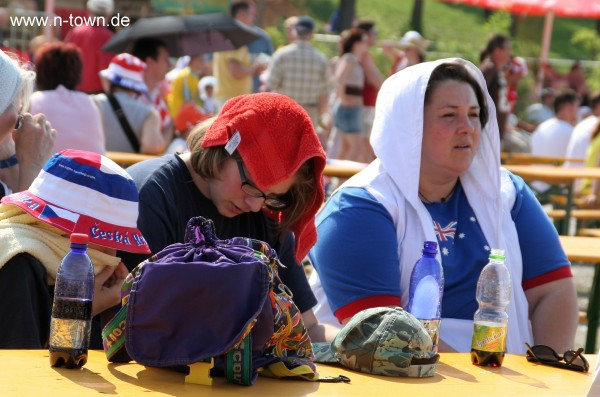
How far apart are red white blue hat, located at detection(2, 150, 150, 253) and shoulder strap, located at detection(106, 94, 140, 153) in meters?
4.37

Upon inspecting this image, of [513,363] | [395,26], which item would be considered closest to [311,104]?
[513,363]

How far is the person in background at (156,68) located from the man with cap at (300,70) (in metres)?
2.48

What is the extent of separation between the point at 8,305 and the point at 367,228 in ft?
4.45

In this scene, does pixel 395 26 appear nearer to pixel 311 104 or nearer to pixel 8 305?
pixel 311 104

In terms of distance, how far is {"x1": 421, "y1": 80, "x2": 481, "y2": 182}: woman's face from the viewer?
368 cm

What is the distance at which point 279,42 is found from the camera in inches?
838

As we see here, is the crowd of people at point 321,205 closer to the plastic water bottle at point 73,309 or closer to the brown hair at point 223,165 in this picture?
the brown hair at point 223,165

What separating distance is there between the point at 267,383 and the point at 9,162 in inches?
58.6

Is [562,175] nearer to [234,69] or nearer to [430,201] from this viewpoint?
[234,69]

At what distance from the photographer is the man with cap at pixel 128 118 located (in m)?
6.95

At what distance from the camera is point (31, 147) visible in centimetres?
349

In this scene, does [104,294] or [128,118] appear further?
[128,118]

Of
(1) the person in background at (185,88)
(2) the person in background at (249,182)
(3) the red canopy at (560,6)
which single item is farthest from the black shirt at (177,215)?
(3) the red canopy at (560,6)

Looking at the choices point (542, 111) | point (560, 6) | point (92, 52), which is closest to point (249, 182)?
point (92, 52)
